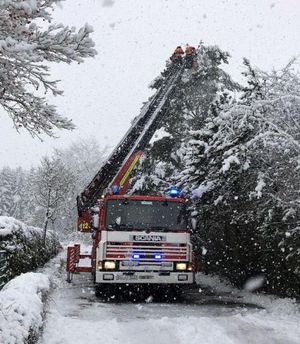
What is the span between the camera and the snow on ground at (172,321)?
746 cm

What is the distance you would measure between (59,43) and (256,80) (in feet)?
27.2

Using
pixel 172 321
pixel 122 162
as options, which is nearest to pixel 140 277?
pixel 172 321

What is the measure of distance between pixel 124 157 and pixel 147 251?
492cm

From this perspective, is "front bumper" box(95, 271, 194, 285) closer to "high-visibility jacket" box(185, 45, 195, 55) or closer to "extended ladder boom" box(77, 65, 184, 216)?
"extended ladder boom" box(77, 65, 184, 216)

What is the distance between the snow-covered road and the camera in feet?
24.5

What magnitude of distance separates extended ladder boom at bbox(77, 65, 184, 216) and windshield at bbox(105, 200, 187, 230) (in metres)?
2.88

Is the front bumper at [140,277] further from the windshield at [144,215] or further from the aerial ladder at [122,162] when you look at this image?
the aerial ladder at [122,162]

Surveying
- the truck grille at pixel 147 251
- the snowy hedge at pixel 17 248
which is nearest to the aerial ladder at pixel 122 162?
the snowy hedge at pixel 17 248

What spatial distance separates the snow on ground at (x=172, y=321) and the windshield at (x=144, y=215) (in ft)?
5.77

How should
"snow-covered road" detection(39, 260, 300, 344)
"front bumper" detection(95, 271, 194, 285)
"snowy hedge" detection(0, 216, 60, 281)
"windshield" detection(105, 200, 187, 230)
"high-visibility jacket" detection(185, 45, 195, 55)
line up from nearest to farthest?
"snow-covered road" detection(39, 260, 300, 344), "front bumper" detection(95, 271, 194, 285), "windshield" detection(105, 200, 187, 230), "snowy hedge" detection(0, 216, 60, 281), "high-visibility jacket" detection(185, 45, 195, 55)

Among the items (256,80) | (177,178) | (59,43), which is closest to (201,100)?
(177,178)

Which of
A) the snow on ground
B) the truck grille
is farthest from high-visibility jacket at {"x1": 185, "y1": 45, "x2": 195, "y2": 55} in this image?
the snow on ground

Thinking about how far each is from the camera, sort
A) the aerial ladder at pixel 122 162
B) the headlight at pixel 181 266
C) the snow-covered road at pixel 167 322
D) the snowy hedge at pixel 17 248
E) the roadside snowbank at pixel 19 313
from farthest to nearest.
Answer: the aerial ladder at pixel 122 162
the snowy hedge at pixel 17 248
the headlight at pixel 181 266
the snow-covered road at pixel 167 322
the roadside snowbank at pixel 19 313

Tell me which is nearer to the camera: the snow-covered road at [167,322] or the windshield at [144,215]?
the snow-covered road at [167,322]
